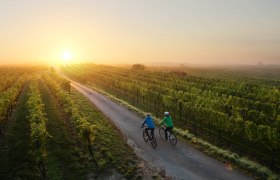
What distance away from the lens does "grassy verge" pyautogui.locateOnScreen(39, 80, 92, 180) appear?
1588cm

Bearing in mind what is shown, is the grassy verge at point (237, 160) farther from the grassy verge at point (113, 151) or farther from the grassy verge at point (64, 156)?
the grassy verge at point (64, 156)

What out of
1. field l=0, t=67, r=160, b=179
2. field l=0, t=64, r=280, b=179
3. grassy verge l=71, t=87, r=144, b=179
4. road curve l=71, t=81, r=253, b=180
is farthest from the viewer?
grassy verge l=71, t=87, r=144, b=179

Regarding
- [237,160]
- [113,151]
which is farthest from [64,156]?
[237,160]

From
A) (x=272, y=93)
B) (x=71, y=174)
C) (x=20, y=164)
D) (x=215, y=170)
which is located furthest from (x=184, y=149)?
(x=272, y=93)

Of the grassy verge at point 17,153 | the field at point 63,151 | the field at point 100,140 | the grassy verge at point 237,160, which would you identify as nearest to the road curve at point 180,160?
the grassy verge at point 237,160

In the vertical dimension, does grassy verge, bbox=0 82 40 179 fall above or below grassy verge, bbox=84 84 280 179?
below

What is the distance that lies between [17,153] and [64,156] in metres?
3.66

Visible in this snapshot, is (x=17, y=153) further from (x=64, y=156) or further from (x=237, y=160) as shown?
(x=237, y=160)

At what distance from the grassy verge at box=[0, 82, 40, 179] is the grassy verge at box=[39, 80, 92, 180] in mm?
1186

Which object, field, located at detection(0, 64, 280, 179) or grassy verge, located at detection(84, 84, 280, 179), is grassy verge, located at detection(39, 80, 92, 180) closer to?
field, located at detection(0, 64, 280, 179)

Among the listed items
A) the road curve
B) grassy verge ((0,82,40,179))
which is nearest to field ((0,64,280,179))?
grassy verge ((0,82,40,179))

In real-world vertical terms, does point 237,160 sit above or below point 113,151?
above

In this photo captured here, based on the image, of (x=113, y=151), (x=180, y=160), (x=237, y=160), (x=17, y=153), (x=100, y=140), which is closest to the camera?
(x=237, y=160)

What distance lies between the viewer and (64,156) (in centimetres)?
1827
